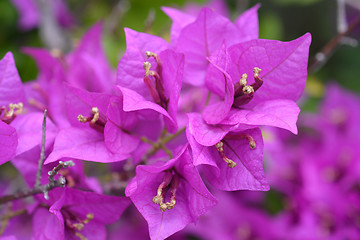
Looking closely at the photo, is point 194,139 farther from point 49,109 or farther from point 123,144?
point 49,109

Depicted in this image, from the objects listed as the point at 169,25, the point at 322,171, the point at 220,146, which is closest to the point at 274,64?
the point at 220,146

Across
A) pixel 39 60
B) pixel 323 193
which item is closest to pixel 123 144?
pixel 39 60

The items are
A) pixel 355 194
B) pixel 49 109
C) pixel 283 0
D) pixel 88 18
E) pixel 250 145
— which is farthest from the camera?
pixel 88 18

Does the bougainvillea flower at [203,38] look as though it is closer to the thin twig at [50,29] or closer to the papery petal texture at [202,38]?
the papery petal texture at [202,38]

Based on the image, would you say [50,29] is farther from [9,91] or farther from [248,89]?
[248,89]

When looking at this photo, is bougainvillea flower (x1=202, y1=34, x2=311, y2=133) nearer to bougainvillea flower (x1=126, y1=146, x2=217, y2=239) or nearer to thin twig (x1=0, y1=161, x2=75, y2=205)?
bougainvillea flower (x1=126, y1=146, x2=217, y2=239)

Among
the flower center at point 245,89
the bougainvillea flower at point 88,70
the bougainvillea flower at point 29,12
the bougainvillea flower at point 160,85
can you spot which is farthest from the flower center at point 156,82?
the bougainvillea flower at point 29,12
